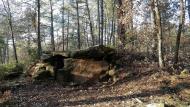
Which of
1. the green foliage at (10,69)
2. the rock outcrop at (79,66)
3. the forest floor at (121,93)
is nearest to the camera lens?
the forest floor at (121,93)

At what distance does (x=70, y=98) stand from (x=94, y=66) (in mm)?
4986

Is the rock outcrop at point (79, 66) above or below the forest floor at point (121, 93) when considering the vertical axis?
above

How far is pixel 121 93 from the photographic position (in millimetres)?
14031

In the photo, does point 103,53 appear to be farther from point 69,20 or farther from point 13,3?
point 69,20

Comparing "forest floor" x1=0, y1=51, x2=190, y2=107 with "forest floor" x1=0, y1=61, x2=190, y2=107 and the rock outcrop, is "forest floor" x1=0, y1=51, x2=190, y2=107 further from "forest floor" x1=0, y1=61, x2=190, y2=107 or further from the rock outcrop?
the rock outcrop

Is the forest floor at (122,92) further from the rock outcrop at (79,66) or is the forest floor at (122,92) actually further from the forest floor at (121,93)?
the rock outcrop at (79,66)

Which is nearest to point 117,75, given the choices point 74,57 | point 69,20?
point 74,57

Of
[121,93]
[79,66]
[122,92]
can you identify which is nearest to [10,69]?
[79,66]

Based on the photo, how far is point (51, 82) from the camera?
1961 cm

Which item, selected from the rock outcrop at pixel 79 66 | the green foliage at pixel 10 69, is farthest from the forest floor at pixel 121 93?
the green foliage at pixel 10 69

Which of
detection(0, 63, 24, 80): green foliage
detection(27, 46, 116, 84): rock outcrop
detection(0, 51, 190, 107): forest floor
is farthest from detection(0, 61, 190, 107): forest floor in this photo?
detection(0, 63, 24, 80): green foliage

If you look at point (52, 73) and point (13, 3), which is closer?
point (52, 73)

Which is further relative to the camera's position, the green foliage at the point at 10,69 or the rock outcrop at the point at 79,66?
the green foliage at the point at 10,69

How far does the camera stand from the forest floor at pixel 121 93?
492 inches
